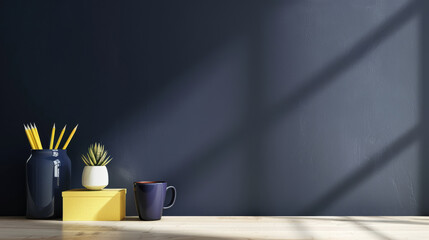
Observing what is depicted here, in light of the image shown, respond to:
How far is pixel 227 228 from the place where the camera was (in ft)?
3.63

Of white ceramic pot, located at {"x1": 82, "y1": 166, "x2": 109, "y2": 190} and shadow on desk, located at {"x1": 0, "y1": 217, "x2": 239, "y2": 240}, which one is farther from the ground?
white ceramic pot, located at {"x1": 82, "y1": 166, "x2": 109, "y2": 190}

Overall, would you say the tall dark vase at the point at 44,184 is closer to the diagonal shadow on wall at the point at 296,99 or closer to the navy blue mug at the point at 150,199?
the navy blue mug at the point at 150,199

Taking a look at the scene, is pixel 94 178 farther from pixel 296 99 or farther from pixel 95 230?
pixel 296 99

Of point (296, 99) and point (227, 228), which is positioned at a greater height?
point (296, 99)

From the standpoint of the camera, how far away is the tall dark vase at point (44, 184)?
4.10 feet

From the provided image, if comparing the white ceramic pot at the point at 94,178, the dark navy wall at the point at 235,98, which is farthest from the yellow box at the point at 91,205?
the dark navy wall at the point at 235,98

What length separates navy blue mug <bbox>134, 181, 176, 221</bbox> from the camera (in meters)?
1.21

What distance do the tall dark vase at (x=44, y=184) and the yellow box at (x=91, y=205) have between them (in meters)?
0.05

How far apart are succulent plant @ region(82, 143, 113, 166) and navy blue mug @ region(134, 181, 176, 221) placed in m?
0.14

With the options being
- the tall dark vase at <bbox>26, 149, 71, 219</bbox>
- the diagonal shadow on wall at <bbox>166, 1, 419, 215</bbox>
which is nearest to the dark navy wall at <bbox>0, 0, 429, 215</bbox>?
the diagonal shadow on wall at <bbox>166, 1, 419, 215</bbox>

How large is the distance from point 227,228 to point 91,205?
0.39 metres

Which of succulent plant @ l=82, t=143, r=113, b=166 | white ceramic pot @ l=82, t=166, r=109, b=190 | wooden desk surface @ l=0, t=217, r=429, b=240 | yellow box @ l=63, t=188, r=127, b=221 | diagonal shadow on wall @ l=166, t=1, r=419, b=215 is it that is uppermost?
diagonal shadow on wall @ l=166, t=1, r=419, b=215

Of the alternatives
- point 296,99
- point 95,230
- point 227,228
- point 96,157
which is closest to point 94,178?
point 96,157

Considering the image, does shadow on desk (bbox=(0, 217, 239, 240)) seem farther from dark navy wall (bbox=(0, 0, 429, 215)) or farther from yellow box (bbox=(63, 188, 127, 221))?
dark navy wall (bbox=(0, 0, 429, 215))
